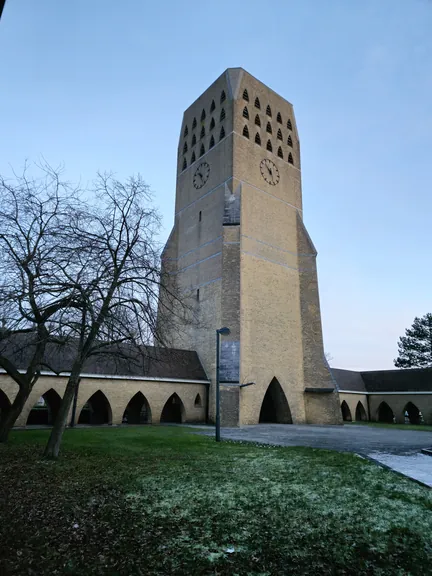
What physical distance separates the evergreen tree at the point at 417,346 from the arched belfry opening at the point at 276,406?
87.3 ft

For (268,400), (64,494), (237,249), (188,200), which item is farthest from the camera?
(188,200)

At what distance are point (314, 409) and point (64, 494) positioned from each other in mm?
23520

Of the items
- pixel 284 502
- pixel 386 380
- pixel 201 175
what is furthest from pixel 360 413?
pixel 284 502

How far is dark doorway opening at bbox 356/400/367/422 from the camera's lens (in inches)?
1478

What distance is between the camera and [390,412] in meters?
38.7

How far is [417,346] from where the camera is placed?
4744cm

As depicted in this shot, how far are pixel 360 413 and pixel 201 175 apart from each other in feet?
89.2

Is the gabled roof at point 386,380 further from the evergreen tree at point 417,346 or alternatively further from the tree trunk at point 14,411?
the tree trunk at point 14,411

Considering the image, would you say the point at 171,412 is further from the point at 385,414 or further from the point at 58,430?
the point at 385,414

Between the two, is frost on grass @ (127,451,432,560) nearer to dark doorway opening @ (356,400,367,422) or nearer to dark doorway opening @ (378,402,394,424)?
dark doorway opening @ (356,400,367,422)

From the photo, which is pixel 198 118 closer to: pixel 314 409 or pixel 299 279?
pixel 299 279

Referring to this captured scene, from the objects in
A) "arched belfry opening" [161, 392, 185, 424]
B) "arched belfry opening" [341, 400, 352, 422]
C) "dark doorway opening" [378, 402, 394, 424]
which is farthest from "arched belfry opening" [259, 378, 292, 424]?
"dark doorway opening" [378, 402, 394, 424]

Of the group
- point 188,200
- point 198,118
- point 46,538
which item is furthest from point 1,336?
point 198,118

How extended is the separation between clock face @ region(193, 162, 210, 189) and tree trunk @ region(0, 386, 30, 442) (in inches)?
925
